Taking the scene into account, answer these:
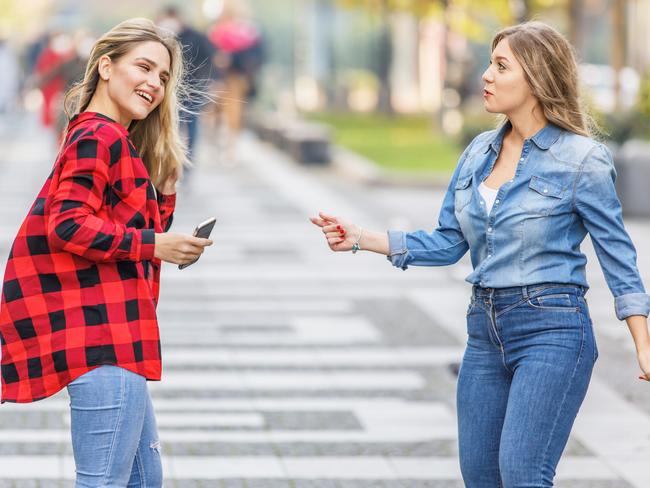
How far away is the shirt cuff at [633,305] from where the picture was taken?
4094 mm

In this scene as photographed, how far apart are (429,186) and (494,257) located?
45.1ft

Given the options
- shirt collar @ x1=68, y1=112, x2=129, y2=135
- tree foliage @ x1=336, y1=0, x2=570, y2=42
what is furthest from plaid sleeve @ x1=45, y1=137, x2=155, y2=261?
tree foliage @ x1=336, y1=0, x2=570, y2=42

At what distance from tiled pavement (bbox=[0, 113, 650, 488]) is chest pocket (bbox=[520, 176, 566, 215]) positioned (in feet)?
6.75

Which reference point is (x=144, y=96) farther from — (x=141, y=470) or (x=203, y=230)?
(x=141, y=470)

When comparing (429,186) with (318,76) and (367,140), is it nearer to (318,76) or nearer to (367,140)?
(367,140)

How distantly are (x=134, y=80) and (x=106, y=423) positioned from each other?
90 centimetres

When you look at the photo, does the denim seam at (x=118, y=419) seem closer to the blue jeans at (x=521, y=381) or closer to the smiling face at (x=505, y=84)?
the blue jeans at (x=521, y=381)

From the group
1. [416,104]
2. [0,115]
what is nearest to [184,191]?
[0,115]

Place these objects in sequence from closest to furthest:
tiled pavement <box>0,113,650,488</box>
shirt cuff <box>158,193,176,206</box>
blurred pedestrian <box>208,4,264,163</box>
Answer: shirt cuff <box>158,193,176,206</box> < tiled pavement <box>0,113,650,488</box> < blurred pedestrian <box>208,4,264,163</box>

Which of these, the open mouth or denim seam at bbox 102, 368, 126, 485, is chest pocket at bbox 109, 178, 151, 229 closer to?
the open mouth

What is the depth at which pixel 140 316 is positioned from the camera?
3.88 meters

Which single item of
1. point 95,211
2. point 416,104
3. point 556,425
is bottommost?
point 416,104

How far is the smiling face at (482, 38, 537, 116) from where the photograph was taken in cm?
418

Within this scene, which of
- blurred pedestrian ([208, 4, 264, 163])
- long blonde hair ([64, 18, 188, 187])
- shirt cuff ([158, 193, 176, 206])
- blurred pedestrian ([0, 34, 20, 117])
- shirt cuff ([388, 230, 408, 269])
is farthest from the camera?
blurred pedestrian ([0, 34, 20, 117])
